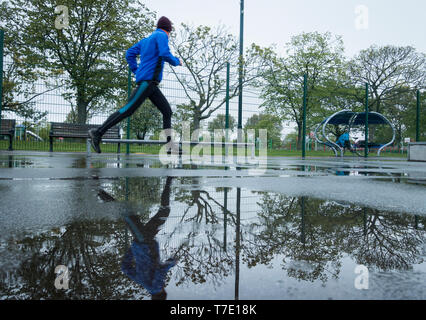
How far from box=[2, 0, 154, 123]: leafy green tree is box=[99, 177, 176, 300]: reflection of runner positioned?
19.0 meters

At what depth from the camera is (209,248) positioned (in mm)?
1508

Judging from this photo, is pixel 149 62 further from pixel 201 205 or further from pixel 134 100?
pixel 201 205

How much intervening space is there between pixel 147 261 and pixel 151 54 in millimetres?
4998

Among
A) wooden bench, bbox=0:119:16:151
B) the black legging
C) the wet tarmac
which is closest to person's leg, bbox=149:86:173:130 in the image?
the black legging

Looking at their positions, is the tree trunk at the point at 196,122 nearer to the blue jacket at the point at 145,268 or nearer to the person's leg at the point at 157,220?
the person's leg at the point at 157,220

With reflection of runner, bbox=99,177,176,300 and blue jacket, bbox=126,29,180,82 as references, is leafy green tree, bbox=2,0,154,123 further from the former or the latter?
reflection of runner, bbox=99,177,176,300

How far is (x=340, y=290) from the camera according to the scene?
3.58ft

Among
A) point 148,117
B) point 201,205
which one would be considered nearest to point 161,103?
point 201,205

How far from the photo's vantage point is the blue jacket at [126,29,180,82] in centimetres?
557

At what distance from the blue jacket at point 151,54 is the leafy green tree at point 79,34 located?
1448cm

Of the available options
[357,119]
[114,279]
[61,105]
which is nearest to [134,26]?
[61,105]
